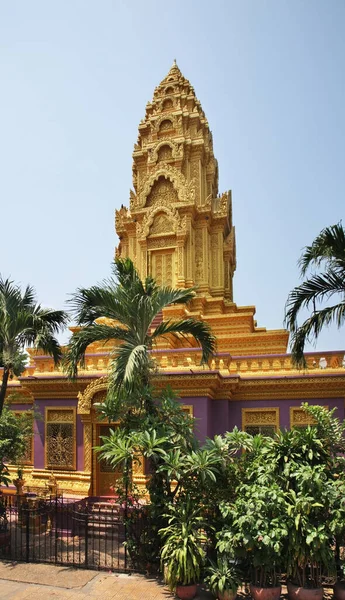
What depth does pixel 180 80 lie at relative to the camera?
25.4 metres

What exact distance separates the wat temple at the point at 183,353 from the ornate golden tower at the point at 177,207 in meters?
0.05

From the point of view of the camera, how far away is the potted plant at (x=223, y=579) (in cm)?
749

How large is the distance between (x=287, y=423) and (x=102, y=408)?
613cm

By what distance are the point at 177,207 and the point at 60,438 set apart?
38.9 ft

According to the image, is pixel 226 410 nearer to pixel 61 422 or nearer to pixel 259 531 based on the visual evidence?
pixel 61 422

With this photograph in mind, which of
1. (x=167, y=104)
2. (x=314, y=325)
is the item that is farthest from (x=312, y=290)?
(x=167, y=104)

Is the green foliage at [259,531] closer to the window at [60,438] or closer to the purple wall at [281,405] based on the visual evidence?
the purple wall at [281,405]

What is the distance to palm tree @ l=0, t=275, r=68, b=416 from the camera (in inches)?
427

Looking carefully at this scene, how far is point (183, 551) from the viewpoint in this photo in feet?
25.2

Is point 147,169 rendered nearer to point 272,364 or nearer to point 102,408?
point 272,364

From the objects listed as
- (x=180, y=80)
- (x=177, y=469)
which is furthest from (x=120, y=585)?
(x=180, y=80)

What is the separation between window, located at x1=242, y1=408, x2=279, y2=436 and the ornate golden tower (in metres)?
8.16

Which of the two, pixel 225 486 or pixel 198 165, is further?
pixel 198 165

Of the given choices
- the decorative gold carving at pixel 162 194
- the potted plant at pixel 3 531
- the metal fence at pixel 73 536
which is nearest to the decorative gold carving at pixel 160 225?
the decorative gold carving at pixel 162 194
